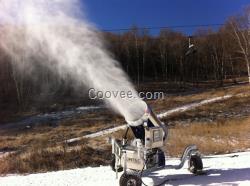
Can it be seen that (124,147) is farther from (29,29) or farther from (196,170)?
(29,29)

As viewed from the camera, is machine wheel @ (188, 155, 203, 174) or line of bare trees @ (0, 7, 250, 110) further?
line of bare trees @ (0, 7, 250, 110)

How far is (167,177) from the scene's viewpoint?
10289 millimetres

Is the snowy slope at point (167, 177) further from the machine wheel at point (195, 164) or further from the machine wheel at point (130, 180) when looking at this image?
the machine wheel at point (130, 180)

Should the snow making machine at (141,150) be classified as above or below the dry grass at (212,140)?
above

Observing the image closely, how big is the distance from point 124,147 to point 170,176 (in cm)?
167

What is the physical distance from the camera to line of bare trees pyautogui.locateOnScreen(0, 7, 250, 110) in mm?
68938

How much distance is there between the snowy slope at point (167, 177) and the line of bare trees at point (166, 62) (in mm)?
53904

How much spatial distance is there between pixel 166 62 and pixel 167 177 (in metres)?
80.3

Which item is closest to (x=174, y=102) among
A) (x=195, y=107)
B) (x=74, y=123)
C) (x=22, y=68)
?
(x=195, y=107)

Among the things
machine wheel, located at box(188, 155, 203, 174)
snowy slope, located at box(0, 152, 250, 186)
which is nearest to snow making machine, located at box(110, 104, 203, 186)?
snowy slope, located at box(0, 152, 250, 186)

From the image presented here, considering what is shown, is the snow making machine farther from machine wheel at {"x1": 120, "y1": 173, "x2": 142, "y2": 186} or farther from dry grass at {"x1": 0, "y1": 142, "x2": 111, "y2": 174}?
dry grass at {"x1": 0, "y1": 142, "x2": 111, "y2": 174}

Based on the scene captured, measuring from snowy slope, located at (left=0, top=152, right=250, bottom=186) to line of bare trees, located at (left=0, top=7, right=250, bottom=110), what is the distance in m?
53.9

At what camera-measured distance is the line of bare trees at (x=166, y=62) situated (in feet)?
226

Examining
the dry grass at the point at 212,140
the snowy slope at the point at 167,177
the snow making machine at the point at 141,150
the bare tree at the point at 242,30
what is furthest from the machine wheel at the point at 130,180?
the bare tree at the point at 242,30
